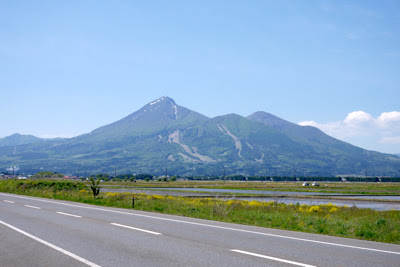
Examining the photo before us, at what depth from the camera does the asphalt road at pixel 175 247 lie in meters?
9.30

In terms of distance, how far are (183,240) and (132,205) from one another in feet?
50.6

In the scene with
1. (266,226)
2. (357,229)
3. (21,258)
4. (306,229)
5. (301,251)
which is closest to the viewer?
(21,258)

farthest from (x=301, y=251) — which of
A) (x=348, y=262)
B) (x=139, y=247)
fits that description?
(x=139, y=247)

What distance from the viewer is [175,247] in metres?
11.1

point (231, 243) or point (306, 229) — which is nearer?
point (231, 243)

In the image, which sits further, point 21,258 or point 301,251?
point 301,251

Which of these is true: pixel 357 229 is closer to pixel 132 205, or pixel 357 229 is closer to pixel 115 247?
pixel 115 247

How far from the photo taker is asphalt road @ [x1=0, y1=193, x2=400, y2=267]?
930cm

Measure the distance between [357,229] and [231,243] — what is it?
18.9 feet

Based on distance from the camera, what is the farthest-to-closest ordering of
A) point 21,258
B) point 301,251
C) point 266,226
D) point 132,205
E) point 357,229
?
point 132,205
point 266,226
point 357,229
point 301,251
point 21,258

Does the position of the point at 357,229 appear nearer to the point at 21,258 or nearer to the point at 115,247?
the point at 115,247

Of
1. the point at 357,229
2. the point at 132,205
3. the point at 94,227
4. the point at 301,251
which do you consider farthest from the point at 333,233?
the point at 132,205

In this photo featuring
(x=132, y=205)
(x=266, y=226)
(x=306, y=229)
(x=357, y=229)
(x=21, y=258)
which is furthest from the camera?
(x=132, y=205)

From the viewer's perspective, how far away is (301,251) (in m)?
10.6
